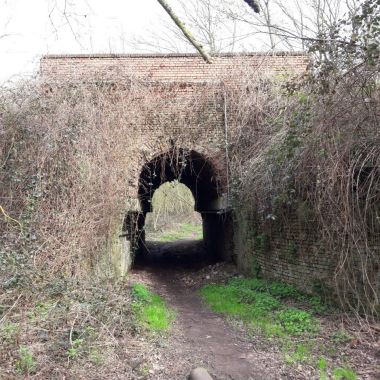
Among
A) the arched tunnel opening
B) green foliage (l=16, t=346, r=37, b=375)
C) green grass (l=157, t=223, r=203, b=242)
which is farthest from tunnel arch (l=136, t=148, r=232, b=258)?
green grass (l=157, t=223, r=203, b=242)

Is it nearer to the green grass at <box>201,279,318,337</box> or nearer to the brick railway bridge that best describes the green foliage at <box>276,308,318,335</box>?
the green grass at <box>201,279,318,337</box>

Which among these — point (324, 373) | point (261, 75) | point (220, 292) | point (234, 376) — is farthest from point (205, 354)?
point (261, 75)

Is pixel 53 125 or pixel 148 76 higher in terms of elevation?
pixel 148 76

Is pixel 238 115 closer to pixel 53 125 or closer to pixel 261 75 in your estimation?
pixel 261 75

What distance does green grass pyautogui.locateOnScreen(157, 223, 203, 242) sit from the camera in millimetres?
26969

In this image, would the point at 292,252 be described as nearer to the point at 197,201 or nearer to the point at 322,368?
the point at 322,368

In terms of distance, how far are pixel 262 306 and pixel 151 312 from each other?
211 centimetres

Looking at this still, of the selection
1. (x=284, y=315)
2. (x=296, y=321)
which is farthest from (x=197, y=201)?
(x=296, y=321)

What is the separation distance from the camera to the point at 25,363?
4820 millimetres

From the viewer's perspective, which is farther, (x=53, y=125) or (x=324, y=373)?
(x=53, y=125)

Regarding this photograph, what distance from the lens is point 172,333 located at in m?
6.70

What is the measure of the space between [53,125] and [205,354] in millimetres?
5803

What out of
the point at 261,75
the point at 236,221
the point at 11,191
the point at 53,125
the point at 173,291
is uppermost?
the point at 261,75

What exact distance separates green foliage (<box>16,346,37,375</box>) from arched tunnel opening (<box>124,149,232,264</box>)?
5.41 meters
